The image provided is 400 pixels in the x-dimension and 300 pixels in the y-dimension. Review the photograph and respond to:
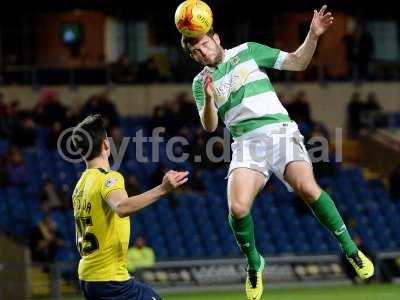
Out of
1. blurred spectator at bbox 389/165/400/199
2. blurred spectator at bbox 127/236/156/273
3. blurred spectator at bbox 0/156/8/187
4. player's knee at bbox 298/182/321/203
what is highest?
player's knee at bbox 298/182/321/203

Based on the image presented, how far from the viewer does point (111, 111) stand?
23.9 meters

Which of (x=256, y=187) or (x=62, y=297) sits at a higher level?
(x=256, y=187)

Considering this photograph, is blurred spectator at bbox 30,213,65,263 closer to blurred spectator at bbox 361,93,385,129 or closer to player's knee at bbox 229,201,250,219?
blurred spectator at bbox 361,93,385,129

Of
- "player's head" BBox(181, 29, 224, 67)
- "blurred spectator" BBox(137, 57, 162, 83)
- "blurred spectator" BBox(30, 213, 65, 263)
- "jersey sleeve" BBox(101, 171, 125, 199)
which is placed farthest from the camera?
"blurred spectator" BBox(137, 57, 162, 83)

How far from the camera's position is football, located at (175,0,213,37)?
10789 mm

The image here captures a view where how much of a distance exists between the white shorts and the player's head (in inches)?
28.6

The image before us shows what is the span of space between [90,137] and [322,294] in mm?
10211

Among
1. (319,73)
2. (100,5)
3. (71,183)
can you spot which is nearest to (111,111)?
(71,183)

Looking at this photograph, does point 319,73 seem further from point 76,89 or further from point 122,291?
point 122,291

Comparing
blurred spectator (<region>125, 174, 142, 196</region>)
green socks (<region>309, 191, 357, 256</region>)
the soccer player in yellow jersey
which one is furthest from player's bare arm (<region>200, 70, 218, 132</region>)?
blurred spectator (<region>125, 174, 142, 196</region>)

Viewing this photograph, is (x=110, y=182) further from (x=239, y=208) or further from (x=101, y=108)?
(x=101, y=108)

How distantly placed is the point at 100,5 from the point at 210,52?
16542 millimetres

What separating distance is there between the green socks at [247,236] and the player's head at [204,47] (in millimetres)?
1340

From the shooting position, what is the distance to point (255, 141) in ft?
36.8
